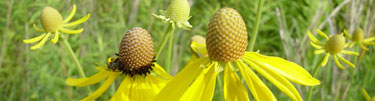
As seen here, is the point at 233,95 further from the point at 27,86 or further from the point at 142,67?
the point at 27,86

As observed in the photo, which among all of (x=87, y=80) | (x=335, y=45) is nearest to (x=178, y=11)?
(x=87, y=80)

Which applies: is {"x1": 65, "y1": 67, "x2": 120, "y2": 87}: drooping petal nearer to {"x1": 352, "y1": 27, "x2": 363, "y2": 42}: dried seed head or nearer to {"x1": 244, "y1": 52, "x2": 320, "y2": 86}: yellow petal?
{"x1": 244, "y1": 52, "x2": 320, "y2": 86}: yellow petal

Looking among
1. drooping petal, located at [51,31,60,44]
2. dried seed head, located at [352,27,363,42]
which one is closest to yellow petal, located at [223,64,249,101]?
drooping petal, located at [51,31,60,44]

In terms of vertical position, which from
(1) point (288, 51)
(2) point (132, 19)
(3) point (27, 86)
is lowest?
(3) point (27, 86)

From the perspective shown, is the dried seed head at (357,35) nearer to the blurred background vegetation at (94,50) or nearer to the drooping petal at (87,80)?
the blurred background vegetation at (94,50)

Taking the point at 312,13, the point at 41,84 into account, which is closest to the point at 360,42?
the point at 312,13

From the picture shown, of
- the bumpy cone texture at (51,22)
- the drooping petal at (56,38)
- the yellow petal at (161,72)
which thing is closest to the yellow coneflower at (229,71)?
the yellow petal at (161,72)
